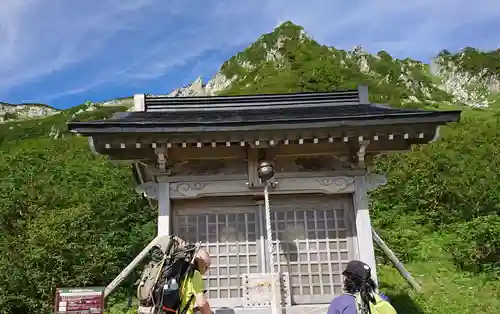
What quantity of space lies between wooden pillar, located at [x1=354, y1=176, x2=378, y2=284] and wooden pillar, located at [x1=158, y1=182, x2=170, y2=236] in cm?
300

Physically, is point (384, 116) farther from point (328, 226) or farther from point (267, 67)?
point (267, 67)

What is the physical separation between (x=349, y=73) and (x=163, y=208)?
52.5 m

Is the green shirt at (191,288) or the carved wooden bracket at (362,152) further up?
the carved wooden bracket at (362,152)

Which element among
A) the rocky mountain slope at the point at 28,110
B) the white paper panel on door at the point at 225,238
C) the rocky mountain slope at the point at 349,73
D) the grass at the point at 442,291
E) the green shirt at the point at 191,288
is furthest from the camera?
the rocky mountain slope at the point at 28,110

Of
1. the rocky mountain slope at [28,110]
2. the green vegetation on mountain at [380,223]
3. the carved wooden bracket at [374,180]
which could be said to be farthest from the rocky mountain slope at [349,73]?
the carved wooden bracket at [374,180]

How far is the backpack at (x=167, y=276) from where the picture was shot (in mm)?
4453

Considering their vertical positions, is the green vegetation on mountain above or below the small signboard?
above

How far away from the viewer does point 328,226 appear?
302 inches

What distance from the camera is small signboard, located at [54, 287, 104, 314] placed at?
25.1 ft

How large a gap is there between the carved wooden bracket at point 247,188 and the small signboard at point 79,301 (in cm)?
214

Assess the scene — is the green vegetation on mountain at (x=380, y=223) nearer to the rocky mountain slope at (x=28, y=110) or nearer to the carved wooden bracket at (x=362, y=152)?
the carved wooden bracket at (x=362, y=152)

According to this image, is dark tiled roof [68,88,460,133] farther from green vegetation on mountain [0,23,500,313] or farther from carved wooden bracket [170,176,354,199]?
green vegetation on mountain [0,23,500,313]

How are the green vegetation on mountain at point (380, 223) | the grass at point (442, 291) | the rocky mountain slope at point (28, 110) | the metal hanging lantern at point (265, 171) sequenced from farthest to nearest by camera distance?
the rocky mountain slope at point (28, 110), the green vegetation on mountain at point (380, 223), the grass at point (442, 291), the metal hanging lantern at point (265, 171)

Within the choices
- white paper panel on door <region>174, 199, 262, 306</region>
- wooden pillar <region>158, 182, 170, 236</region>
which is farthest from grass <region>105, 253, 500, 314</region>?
wooden pillar <region>158, 182, 170, 236</region>
